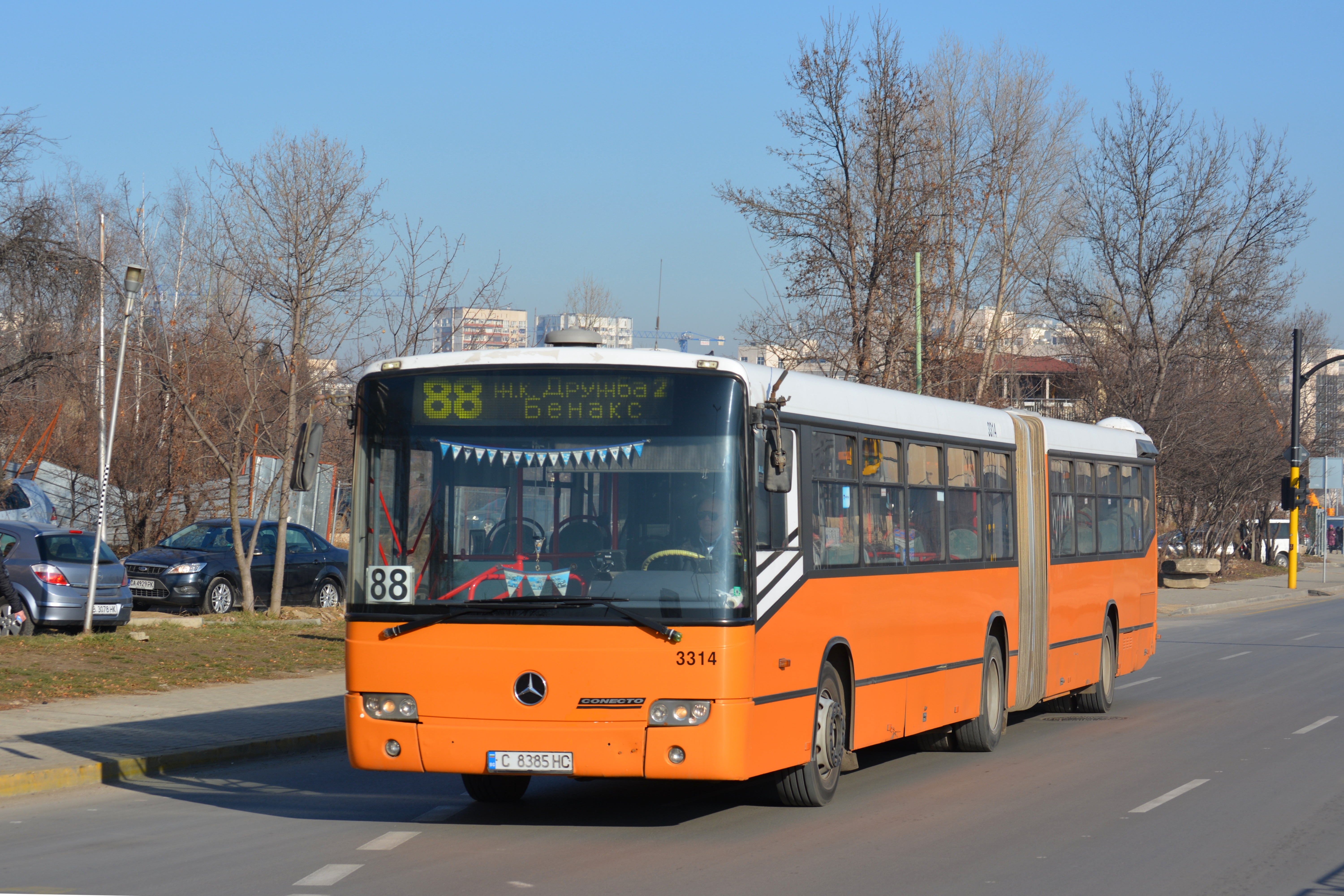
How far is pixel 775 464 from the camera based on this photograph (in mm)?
8406

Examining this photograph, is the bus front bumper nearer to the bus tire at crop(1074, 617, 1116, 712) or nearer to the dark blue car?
the bus tire at crop(1074, 617, 1116, 712)

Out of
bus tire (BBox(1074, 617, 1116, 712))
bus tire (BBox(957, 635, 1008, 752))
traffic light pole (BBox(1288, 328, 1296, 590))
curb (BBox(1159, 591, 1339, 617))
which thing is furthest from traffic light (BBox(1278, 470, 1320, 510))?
bus tire (BBox(957, 635, 1008, 752))

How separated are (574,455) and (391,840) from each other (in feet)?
7.96

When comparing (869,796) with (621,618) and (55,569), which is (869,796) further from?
(55,569)

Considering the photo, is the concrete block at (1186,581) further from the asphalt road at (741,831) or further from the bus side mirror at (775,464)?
the bus side mirror at (775,464)

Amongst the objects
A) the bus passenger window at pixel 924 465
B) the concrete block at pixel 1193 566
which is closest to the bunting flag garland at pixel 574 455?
the bus passenger window at pixel 924 465

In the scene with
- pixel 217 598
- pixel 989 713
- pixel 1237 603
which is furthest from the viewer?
pixel 1237 603

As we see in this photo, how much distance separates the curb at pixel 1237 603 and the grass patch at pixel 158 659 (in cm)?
2189

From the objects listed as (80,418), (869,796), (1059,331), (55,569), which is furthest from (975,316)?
(869,796)

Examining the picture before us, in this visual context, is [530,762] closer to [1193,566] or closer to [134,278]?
[134,278]

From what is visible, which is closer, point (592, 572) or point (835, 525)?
point (592, 572)

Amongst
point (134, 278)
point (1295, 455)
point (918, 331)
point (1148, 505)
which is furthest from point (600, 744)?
point (1295, 455)

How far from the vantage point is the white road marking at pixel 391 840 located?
8.34 meters

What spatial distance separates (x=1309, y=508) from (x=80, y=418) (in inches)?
2092
